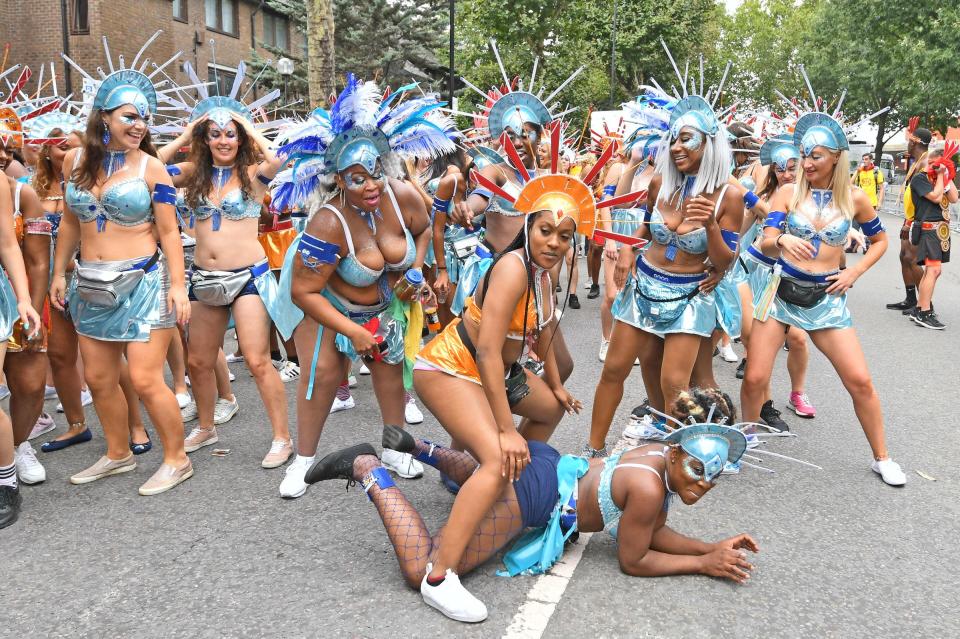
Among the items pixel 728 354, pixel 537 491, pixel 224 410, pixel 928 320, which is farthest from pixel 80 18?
pixel 537 491

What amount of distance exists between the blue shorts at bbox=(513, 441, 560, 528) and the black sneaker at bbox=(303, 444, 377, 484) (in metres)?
0.68

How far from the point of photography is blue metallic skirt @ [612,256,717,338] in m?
4.27

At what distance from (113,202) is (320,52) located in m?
7.71

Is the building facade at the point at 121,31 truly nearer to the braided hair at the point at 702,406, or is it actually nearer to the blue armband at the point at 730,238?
the blue armband at the point at 730,238

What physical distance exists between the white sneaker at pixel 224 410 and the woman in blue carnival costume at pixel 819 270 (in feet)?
11.0

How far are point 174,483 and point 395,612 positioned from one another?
1.81 metres

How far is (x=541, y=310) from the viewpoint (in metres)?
3.42

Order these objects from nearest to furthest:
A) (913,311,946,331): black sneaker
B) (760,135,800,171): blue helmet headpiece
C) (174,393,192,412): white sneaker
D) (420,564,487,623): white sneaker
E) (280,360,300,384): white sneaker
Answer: (420,564,487,623): white sneaker → (174,393,192,412): white sneaker → (760,135,800,171): blue helmet headpiece → (280,360,300,384): white sneaker → (913,311,946,331): black sneaker

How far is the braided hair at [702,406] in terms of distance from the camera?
310 centimetres

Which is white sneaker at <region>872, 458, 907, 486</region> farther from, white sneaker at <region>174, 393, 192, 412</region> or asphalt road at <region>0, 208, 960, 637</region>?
white sneaker at <region>174, 393, 192, 412</region>

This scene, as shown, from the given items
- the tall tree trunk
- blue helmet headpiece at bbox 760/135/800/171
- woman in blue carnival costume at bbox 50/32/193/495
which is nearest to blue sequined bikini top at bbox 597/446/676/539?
woman in blue carnival costume at bbox 50/32/193/495

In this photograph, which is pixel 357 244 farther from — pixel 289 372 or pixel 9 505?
pixel 289 372

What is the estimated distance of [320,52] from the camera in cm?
1110

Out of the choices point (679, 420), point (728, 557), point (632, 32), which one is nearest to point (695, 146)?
point (679, 420)
